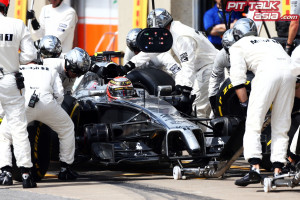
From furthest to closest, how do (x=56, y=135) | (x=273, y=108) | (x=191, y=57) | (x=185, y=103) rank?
(x=191, y=57) → (x=185, y=103) → (x=56, y=135) → (x=273, y=108)

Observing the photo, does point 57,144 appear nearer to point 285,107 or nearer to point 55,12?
point 285,107

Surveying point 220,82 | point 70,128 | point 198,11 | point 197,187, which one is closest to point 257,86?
point 197,187

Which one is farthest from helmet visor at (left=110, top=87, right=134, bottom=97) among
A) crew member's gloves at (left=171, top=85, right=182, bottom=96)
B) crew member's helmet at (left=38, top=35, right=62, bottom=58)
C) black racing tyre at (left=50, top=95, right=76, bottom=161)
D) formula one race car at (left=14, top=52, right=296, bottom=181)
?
crew member's gloves at (left=171, top=85, right=182, bottom=96)

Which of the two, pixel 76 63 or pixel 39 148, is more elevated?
pixel 76 63

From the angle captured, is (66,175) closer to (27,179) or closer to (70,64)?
(27,179)

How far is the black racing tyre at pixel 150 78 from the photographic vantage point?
42.7 ft

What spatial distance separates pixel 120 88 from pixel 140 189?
2467mm

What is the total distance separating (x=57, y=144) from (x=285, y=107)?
2903 mm

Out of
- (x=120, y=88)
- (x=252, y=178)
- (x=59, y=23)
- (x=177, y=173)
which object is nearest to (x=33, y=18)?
(x=59, y=23)

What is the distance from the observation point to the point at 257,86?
9.84 meters

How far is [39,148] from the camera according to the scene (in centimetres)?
1068

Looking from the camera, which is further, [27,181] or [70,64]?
→ [70,64]

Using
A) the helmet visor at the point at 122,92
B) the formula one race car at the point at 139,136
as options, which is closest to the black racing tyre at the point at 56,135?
the formula one race car at the point at 139,136

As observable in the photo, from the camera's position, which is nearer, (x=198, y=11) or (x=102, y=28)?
(x=198, y=11)
